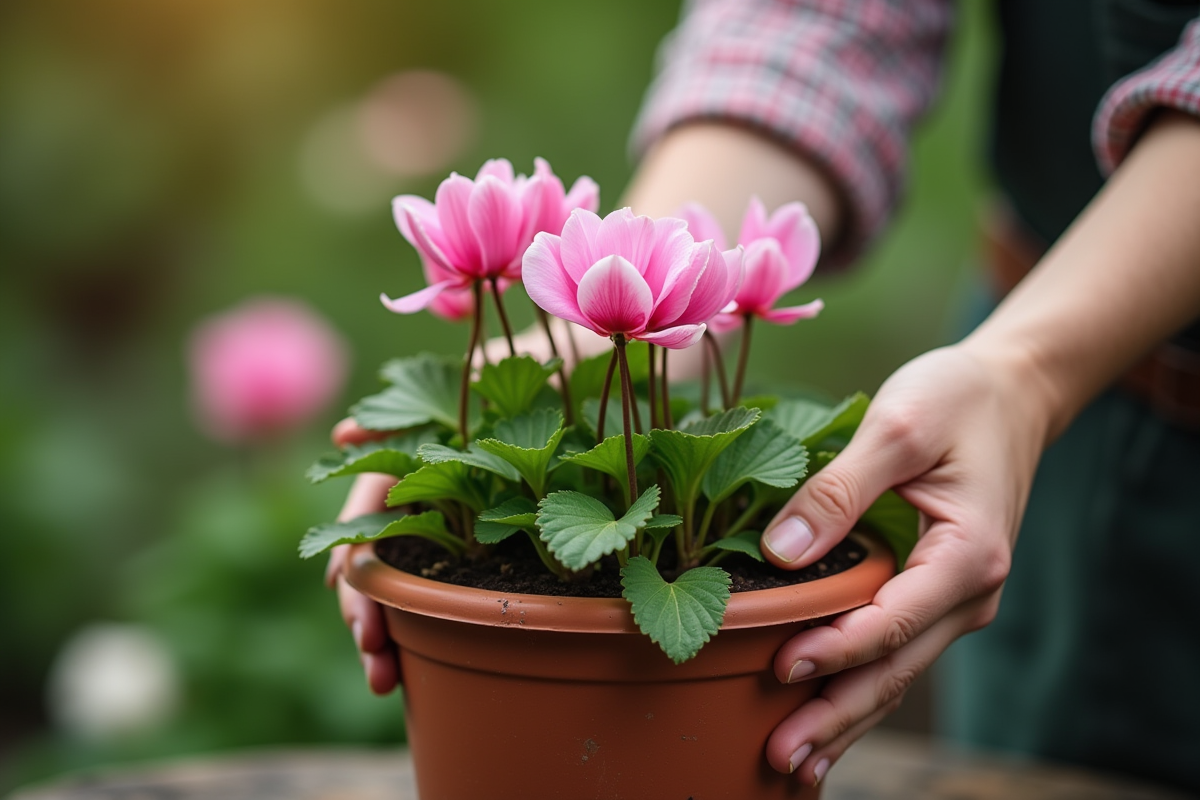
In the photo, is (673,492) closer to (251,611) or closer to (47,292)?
(251,611)

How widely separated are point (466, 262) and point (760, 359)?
6.04 feet

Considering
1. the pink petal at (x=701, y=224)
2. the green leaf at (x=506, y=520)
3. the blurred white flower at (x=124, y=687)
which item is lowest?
the blurred white flower at (x=124, y=687)

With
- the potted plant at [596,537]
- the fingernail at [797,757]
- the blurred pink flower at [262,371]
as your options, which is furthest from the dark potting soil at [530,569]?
the blurred pink flower at [262,371]

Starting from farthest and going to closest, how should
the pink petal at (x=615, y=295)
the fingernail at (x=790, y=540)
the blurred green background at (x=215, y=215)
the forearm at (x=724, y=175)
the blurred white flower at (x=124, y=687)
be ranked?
the blurred green background at (x=215, y=215)
the blurred white flower at (x=124, y=687)
the forearm at (x=724, y=175)
the fingernail at (x=790, y=540)
the pink petal at (x=615, y=295)

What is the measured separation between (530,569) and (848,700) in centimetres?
22

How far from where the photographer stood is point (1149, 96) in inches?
30.7

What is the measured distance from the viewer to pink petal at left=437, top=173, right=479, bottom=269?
2.15ft

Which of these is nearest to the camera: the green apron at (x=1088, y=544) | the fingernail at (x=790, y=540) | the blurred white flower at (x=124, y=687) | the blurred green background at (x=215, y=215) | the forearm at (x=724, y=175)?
the fingernail at (x=790, y=540)

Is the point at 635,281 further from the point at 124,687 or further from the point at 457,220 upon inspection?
the point at 124,687

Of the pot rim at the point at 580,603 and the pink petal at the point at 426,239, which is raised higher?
the pink petal at the point at 426,239

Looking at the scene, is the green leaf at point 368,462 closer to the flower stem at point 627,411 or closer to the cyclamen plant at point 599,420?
the cyclamen plant at point 599,420

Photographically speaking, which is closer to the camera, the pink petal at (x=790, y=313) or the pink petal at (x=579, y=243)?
the pink petal at (x=579, y=243)

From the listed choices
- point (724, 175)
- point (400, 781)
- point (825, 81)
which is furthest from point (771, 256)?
point (400, 781)

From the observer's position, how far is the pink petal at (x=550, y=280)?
0.59 metres
